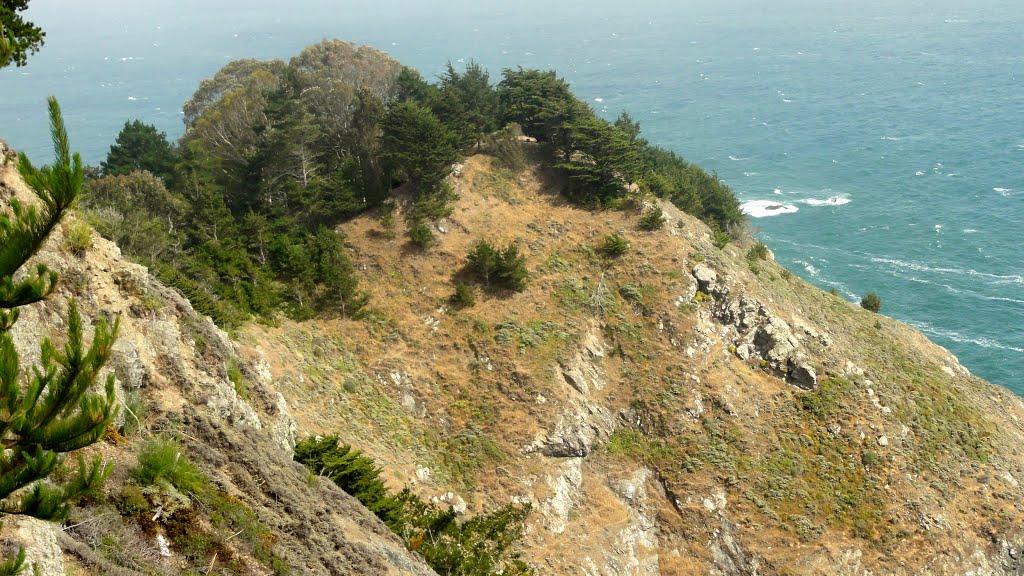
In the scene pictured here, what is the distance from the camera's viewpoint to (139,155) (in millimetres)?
58781

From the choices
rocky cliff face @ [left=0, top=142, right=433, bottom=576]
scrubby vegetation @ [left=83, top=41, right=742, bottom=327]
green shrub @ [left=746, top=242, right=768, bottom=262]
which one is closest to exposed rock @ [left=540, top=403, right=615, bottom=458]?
scrubby vegetation @ [left=83, top=41, right=742, bottom=327]

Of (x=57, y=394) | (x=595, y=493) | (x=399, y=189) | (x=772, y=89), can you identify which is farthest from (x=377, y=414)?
(x=772, y=89)

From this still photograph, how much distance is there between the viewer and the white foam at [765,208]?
106 m

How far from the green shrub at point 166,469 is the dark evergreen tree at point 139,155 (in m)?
49.3

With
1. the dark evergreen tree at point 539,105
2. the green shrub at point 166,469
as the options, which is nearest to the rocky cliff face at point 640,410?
the green shrub at point 166,469

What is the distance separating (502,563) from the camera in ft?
101

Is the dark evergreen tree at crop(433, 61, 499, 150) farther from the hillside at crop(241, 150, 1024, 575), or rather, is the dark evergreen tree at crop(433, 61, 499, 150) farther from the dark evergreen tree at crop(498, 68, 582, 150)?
the hillside at crop(241, 150, 1024, 575)

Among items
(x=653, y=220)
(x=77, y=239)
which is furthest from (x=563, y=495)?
(x=77, y=239)

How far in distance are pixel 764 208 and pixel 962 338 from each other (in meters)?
41.7

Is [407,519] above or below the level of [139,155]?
below

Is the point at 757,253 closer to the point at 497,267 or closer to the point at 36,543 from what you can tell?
the point at 497,267

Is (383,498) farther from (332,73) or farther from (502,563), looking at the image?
(332,73)

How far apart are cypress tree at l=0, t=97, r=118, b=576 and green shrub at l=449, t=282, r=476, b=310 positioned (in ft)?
106

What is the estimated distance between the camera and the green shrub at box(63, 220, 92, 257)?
65.0 ft
